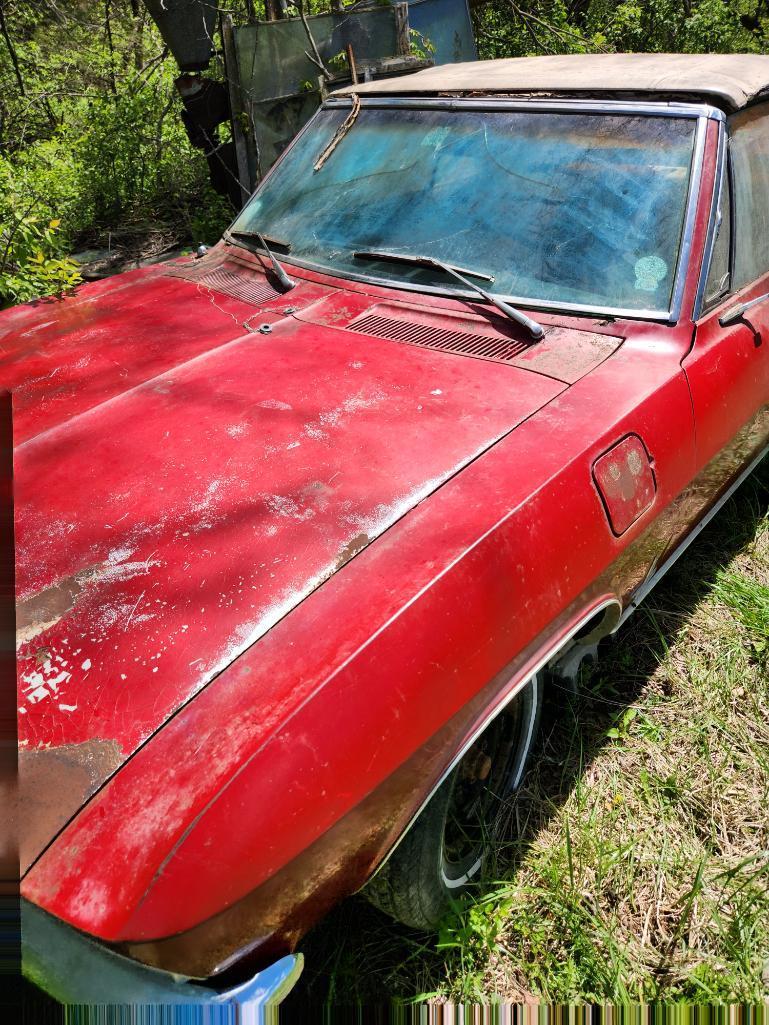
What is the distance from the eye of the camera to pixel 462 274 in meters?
2.51

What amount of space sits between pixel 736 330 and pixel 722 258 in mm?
219

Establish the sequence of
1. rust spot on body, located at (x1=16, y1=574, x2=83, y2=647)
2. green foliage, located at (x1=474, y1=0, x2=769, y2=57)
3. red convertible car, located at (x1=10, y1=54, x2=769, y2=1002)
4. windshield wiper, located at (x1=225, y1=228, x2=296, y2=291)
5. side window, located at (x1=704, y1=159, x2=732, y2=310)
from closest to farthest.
A: 1. red convertible car, located at (x1=10, y1=54, x2=769, y2=1002)
2. rust spot on body, located at (x1=16, y1=574, x2=83, y2=647)
3. side window, located at (x1=704, y1=159, x2=732, y2=310)
4. windshield wiper, located at (x1=225, y1=228, x2=296, y2=291)
5. green foliage, located at (x1=474, y1=0, x2=769, y2=57)

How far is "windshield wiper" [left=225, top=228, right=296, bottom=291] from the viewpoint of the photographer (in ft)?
9.11

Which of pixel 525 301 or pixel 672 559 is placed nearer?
pixel 525 301

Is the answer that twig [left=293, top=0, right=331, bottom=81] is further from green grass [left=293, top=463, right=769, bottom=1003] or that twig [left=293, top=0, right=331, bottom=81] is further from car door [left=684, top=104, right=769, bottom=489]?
green grass [left=293, top=463, right=769, bottom=1003]

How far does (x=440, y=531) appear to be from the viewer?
168cm

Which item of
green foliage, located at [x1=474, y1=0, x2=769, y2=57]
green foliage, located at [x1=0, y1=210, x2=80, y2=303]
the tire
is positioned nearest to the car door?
the tire

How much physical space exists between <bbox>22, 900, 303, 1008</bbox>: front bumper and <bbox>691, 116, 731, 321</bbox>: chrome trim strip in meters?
2.03

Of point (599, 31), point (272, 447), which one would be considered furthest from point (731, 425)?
point (599, 31)

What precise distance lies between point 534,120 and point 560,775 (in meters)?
2.05

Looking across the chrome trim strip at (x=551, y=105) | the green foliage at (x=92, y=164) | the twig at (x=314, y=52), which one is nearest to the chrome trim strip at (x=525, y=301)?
the chrome trim strip at (x=551, y=105)

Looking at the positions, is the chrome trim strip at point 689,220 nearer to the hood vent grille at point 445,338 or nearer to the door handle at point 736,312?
the door handle at point 736,312

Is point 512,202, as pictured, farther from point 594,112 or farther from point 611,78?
point 611,78

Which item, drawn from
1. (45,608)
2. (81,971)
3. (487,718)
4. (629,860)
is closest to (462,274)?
(487,718)
